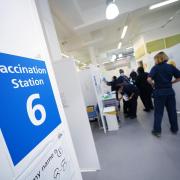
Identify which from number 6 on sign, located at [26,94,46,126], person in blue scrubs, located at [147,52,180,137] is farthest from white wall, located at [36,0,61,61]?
person in blue scrubs, located at [147,52,180,137]

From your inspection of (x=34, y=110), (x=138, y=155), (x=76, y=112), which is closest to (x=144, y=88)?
(x=138, y=155)

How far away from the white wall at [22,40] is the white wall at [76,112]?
796 mm

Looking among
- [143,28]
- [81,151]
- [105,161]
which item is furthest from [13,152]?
[143,28]

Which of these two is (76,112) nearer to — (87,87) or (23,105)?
(23,105)

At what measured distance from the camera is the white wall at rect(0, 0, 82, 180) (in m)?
0.75

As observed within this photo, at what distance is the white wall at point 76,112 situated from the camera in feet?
6.81

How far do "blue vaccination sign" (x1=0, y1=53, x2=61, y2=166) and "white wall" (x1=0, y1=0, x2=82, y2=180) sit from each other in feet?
0.14

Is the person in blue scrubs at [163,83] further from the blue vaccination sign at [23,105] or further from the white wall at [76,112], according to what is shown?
the blue vaccination sign at [23,105]

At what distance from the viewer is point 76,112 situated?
2178 mm

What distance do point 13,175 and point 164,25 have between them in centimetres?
637

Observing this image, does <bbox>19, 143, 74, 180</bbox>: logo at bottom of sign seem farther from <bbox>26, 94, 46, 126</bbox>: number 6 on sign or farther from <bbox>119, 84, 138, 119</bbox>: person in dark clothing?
<bbox>119, 84, 138, 119</bbox>: person in dark clothing

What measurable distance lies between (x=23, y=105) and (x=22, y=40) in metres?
0.47

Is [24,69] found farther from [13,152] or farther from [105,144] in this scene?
[105,144]

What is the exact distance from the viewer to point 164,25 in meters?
5.36
